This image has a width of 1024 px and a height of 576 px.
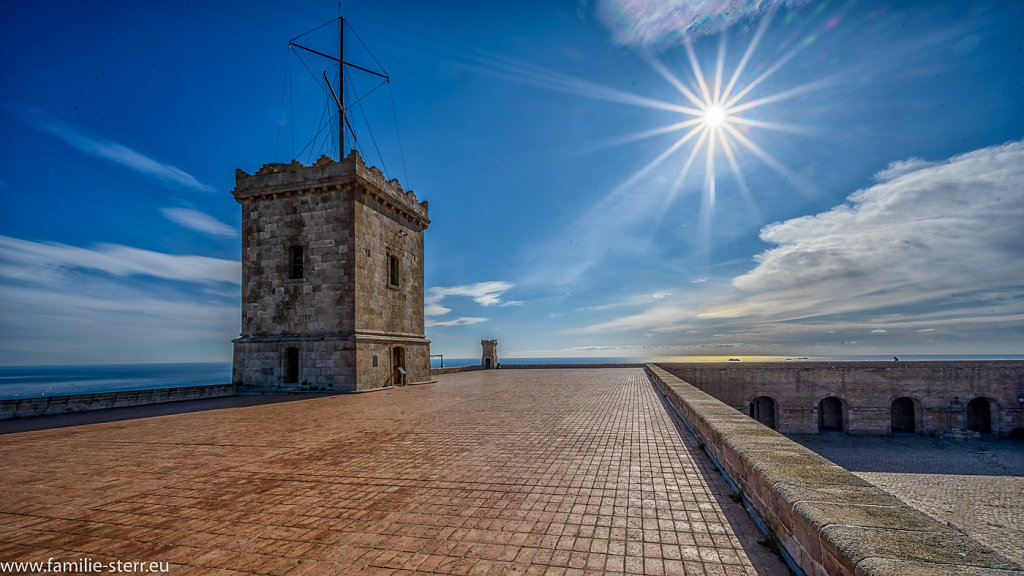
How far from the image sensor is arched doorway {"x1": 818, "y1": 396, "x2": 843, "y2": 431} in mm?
27500

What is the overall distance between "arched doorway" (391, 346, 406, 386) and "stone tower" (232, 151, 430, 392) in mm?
396

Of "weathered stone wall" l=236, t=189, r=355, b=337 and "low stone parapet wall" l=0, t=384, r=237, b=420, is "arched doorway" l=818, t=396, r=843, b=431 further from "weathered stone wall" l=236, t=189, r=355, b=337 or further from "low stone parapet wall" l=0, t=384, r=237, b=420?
"low stone parapet wall" l=0, t=384, r=237, b=420

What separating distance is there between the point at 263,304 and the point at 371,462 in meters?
13.8

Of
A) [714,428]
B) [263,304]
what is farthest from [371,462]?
[263,304]

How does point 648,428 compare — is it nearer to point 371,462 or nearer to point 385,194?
point 371,462

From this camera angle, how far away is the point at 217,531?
12.6ft

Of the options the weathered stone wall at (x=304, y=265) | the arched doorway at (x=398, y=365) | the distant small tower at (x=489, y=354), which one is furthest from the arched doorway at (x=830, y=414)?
the weathered stone wall at (x=304, y=265)

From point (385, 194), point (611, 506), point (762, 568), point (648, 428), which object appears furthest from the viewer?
point (385, 194)

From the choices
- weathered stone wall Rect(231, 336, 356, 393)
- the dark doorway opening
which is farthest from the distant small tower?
weathered stone wall Rect(231, 336, 356, 393)

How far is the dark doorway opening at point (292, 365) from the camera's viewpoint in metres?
16.5

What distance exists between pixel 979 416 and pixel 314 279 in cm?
3877

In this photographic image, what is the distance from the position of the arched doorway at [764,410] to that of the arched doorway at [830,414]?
2.77 m

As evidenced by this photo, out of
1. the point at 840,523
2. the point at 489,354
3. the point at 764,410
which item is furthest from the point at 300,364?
the point at 764,410

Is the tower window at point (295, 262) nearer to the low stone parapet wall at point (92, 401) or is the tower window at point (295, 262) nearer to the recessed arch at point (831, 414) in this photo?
the low stone parapet wall at point (92, 401)
